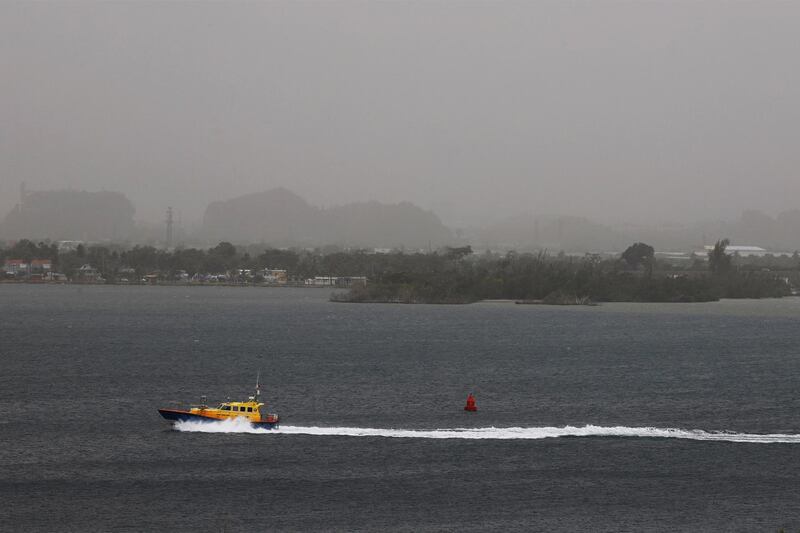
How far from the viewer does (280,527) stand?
51500 mm

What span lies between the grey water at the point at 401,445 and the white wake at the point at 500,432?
22 cm

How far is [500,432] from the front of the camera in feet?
240

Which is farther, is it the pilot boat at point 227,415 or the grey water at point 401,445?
the pilot boat at point 227,415

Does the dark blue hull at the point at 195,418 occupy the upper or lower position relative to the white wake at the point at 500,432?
upper

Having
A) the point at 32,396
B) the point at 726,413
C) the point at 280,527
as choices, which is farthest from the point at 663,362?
the point at 280,527

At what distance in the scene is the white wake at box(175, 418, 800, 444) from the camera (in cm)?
7169

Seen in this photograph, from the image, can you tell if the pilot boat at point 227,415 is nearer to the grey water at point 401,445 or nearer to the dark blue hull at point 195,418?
the dark blue hull at point 195,418

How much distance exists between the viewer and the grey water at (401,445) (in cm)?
5419

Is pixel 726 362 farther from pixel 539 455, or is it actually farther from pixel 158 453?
pixel 158 453

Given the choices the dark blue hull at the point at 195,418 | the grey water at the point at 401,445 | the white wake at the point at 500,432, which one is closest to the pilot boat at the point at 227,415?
the dark blue hull at the point at 195,418

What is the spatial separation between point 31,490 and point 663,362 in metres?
87.2

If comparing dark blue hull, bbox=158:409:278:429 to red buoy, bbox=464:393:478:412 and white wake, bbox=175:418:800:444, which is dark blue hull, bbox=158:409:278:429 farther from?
red buoy, bbox=464:393:478:412

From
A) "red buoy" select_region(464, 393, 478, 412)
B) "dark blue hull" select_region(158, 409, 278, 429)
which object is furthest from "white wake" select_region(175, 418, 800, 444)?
"red buoy" select_region(464, 393, 478, 412)

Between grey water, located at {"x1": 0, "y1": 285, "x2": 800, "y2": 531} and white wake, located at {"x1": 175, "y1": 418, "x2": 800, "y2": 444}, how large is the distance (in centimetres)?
22
